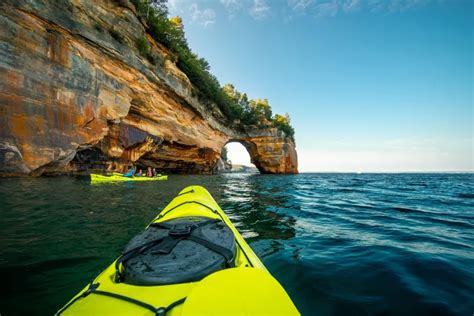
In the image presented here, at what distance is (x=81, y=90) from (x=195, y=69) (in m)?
12.6

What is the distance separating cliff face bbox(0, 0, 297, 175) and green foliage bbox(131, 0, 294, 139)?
1289mm

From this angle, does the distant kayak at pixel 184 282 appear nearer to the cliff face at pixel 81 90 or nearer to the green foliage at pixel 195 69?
the cliff face at pixel 81 90

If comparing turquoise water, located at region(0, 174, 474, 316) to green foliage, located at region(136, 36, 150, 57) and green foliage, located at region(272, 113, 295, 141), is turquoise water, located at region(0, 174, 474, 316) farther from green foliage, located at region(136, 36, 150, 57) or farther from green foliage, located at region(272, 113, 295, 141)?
green foliage, located at region(272, 113, 295, 141)

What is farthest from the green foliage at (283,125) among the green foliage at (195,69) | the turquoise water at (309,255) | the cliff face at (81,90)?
the turquoise water at (309,255)

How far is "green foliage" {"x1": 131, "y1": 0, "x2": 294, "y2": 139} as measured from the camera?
16.7 metres

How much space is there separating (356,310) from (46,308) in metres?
2.76

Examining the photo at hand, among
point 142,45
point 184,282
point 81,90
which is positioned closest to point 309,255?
point 184,282

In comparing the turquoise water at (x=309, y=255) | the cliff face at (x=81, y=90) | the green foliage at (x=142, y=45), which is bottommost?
the turquoise water at (x=309, y=255)

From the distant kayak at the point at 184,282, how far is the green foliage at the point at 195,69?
16434 millimetres

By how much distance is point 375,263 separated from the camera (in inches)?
107

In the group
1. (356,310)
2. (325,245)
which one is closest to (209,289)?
(356,310)

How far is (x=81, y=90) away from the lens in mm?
11492

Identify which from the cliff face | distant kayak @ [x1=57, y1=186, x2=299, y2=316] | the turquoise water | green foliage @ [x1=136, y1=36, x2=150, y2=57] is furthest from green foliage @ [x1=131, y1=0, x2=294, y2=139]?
distant kayak @ [x1=57, y1=186, x2=299, y2=316]

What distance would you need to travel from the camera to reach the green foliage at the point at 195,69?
16719 mm
